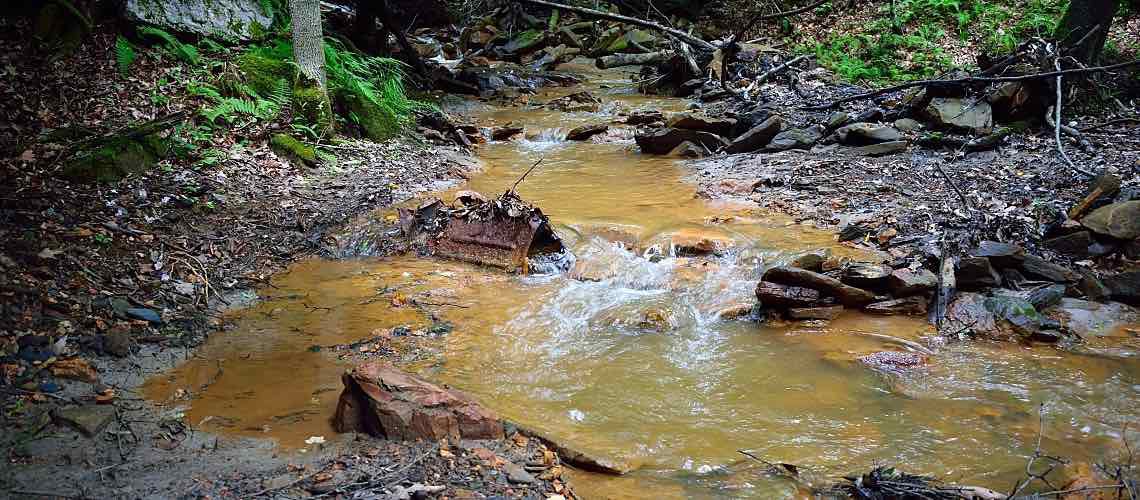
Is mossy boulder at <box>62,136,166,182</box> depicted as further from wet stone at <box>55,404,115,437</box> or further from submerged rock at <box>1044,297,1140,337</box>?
submerged rock at <box>1044,297,1140,337</box>

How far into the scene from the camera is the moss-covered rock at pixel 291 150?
26.8 ft

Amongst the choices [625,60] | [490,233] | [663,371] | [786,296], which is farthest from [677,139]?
[625,60]

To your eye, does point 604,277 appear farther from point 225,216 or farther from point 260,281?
point 225,216

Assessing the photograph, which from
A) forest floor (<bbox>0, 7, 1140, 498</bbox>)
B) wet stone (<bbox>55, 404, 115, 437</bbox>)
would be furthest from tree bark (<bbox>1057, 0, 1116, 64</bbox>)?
wet stone (<bbox>55, 404, 115, 437</bbox>)

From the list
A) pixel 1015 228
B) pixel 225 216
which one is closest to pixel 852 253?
pixel 1015 228

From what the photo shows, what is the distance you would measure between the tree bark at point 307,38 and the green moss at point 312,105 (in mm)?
116

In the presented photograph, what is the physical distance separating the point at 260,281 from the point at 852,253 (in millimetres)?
5419

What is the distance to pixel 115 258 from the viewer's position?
521 centimetres

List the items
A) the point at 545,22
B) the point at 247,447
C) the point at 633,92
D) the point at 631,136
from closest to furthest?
the point at 247,447 < the point at 631,136 < the point at 633,92 < the point at 545,22

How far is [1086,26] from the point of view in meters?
9.37

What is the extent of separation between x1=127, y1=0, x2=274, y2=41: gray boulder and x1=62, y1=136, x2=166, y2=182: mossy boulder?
273 centimetres

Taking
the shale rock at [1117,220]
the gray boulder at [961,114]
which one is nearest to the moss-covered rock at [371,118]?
the gray boulder at [961,114]

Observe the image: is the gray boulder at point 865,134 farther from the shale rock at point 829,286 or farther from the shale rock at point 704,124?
the shale rock at point 829,286

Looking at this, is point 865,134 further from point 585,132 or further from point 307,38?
point 307,38
